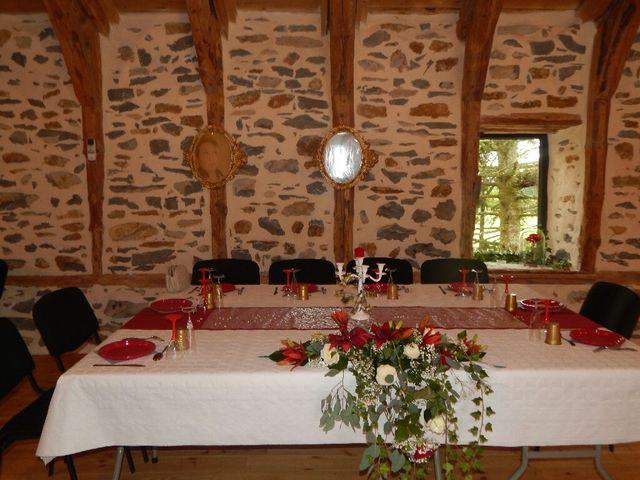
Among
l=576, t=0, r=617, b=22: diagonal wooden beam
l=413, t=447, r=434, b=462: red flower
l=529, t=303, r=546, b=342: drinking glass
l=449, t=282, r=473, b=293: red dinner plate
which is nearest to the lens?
l=413, t=447, r=434, b=462: red flower

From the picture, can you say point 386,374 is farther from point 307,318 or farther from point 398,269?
point 398,269

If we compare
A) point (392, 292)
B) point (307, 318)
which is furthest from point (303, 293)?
point (392, 292)

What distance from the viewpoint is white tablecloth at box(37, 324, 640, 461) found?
6.27 ft

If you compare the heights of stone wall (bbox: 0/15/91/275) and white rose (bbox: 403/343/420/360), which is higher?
stone wall (bbox: 0/15/91/275)

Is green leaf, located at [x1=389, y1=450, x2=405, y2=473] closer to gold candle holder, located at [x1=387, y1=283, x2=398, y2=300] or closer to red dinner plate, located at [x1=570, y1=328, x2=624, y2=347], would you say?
red dinner plate, located at [x1=570, y1=328, x2=624, y2=347]

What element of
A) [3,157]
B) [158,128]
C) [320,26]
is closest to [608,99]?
[320,26]

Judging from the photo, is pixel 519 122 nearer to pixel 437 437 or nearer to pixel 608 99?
pixel 608 99

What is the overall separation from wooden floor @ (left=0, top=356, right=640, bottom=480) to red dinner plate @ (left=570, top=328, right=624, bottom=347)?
0.95 m

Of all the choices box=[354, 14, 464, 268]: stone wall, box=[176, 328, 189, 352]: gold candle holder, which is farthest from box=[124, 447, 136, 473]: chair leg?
box=[354, 14, 464, 268]: stone wall

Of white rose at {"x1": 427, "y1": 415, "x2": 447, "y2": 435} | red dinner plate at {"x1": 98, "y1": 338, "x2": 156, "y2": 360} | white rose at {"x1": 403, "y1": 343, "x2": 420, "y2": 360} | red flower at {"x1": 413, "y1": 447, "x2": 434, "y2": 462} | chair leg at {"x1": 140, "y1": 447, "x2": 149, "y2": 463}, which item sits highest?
white rose at {"x1": 403, "y1": 343, "x2": 420, "y2": 360}

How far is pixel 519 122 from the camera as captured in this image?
448cm

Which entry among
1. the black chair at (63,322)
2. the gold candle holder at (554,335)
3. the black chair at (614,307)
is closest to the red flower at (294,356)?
the gold candle holder at (554,335)

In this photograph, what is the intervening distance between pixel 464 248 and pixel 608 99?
1.84 m

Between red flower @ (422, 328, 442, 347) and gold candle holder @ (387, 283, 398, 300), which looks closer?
red flower @ (422, 328, 442, 347)
